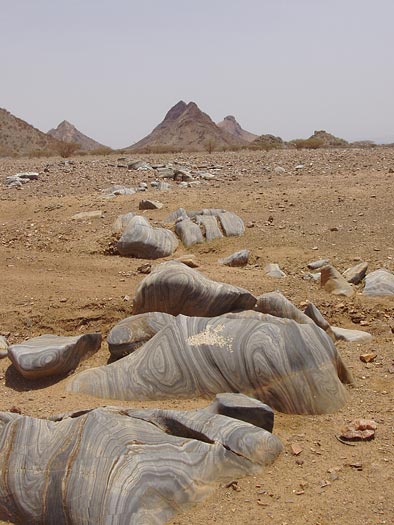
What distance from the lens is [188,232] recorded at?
274 inches

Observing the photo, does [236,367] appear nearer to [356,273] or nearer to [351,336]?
[351,336]

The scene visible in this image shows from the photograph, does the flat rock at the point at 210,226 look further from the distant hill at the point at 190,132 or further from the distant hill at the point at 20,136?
the distant hill at the point at 190,132

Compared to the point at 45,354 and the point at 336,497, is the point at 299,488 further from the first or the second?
the point at 45,354

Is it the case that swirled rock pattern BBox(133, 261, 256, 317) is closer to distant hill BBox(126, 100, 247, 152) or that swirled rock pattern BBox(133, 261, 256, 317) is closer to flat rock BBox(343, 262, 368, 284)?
flat rock BBox(343, 262, 368, 284)

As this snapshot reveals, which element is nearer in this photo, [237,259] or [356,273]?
[356,273]

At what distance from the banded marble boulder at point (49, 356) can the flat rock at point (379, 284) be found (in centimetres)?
243

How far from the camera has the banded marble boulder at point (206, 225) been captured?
694 centimetres

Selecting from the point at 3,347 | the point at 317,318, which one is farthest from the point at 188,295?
the point at 3,347

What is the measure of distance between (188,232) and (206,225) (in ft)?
0.91

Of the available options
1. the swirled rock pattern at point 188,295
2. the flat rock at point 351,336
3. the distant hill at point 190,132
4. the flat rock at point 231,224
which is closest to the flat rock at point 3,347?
the swirled rock pattern at point 188,295

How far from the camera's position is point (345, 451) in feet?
9.98

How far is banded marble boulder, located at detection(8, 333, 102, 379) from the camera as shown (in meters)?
3.88

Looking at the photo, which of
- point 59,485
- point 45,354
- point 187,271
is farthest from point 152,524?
point 187,271

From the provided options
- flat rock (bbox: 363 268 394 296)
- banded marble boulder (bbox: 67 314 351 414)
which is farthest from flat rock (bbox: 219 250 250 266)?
banded marble boulder (bbox: 67 314 351 414)
